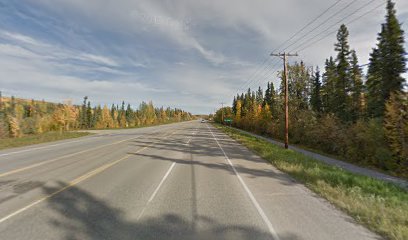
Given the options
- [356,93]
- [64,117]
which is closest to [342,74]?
[356,93]

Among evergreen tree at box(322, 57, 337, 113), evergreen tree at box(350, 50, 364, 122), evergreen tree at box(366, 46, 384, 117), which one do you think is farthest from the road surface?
evergreen tree at box(322, 57, 337, 113)

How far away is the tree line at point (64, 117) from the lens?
4526cm

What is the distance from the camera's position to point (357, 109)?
36.1m

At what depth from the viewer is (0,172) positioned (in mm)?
9781

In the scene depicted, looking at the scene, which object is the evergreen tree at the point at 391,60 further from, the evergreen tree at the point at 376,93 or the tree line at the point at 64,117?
the tree line at the point at 64,117

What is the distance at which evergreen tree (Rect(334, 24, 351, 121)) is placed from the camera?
36.7 metres

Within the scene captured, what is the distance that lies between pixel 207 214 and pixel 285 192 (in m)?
3.19

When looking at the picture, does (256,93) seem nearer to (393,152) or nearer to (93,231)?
(393,152)

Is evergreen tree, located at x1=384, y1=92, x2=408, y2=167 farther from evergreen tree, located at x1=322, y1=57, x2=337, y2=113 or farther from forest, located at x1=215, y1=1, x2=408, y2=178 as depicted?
evergreen tree, located at x1=322, y1=57, x2=337, y2=113

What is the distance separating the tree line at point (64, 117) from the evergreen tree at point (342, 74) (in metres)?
50.3

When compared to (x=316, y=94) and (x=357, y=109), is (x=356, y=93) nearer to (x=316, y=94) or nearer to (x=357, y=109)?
(x=357, y=109)

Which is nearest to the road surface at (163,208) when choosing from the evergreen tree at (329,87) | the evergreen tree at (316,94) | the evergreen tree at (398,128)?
the evergreen tree at (398,128)

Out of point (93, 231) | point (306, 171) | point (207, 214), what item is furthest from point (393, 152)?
point (93, 231)

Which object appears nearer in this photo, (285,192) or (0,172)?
(285,192)
